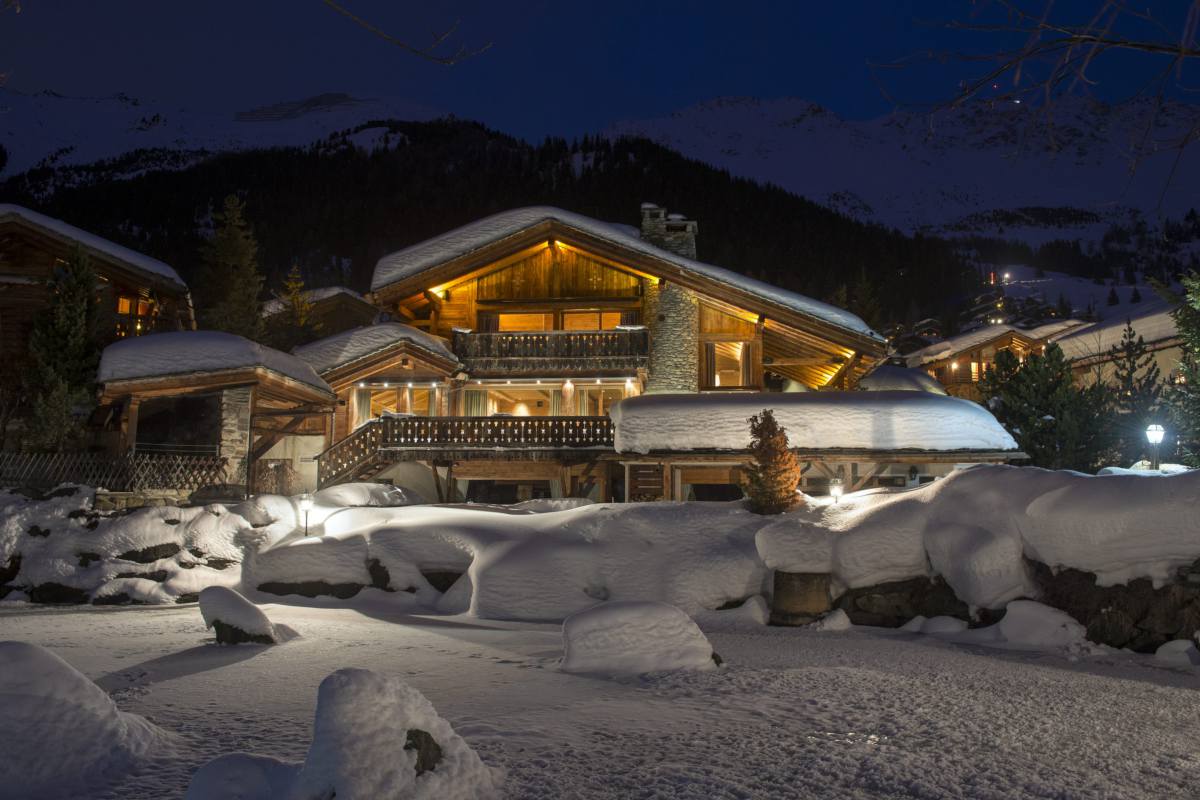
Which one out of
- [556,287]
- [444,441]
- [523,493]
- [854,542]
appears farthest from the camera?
[556,287]

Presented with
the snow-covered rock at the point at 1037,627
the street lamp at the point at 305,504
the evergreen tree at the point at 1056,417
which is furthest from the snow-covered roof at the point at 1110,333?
the street lamp at the point at 305,504

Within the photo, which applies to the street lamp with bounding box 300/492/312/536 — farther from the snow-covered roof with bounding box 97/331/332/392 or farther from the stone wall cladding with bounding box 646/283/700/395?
the stone wall cladding with bounding box 646/283/700/395

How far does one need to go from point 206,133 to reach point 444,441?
13978 cm

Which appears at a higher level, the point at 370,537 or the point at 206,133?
the point at 206,133

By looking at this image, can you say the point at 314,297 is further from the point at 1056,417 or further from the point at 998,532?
the point at 998,532

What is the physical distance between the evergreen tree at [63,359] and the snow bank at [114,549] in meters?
2.89

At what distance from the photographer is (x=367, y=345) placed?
89.8ft

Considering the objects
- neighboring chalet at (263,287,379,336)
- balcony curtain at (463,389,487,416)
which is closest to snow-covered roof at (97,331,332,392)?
balcony curtain at (463,389,487,416)

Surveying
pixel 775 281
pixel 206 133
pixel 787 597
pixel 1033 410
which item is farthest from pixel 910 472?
pixel 206 133

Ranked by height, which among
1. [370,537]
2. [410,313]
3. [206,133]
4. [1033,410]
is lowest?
[370,537]

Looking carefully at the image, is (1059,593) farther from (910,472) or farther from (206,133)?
(206,133)

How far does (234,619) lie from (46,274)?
24511mm

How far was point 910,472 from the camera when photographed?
27812mm

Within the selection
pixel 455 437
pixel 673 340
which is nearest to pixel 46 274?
pixel 455 437
